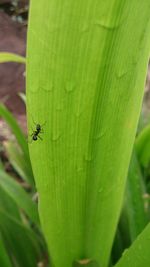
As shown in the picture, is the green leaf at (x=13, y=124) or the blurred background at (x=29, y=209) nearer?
the blurred background at (x=29, y=209)

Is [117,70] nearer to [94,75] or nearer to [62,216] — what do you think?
[94,75]

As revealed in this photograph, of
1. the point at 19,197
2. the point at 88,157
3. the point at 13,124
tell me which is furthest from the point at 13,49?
the point at 88,157

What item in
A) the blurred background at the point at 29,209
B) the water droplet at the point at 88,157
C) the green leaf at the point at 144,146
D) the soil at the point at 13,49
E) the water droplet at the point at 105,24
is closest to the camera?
the water droplet at the point at 105,24

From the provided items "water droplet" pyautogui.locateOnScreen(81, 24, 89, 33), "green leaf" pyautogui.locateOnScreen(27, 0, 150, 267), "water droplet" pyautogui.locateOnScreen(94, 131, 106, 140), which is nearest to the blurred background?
"green leaf" pyautogui.locateOnScreen(27, 0, 150, 267)

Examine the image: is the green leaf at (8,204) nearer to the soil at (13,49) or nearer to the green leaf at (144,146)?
the green leaf at (144,146)

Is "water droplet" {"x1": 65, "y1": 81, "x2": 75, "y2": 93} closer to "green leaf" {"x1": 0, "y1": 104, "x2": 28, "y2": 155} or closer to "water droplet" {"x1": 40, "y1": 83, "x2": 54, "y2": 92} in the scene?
"water droplet" {"x1": 40, "y1": 83, "x2": 54, "y2": 92}

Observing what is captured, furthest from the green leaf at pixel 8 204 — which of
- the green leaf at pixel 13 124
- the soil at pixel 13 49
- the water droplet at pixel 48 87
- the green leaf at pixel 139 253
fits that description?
the soil at pixel 13 49
